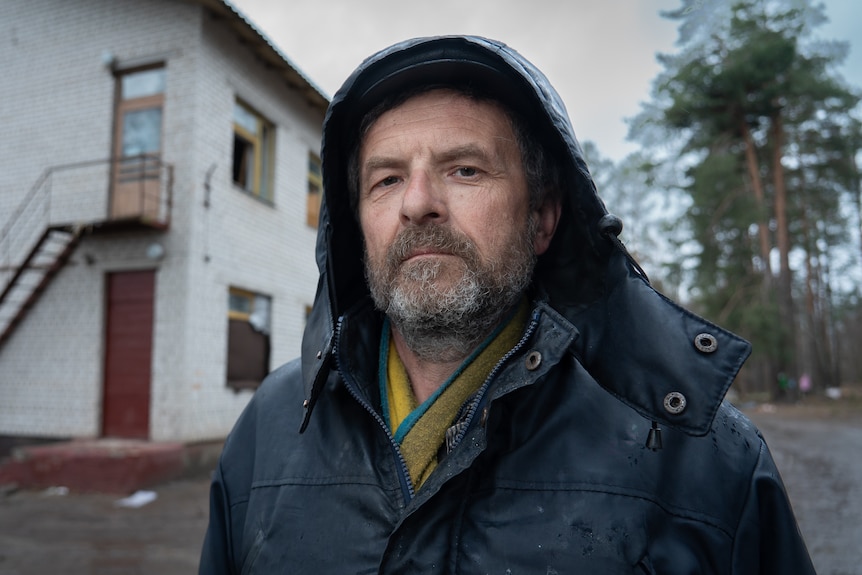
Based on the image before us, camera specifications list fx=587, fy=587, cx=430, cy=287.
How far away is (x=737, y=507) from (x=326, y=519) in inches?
37.8

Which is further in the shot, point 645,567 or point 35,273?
point 35,273

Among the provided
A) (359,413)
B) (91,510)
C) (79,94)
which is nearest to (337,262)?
(359,413)

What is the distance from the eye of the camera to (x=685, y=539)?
130cm

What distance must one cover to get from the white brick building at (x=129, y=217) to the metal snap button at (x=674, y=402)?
807cm

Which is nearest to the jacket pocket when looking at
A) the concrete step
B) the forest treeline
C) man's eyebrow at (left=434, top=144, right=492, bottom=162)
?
man's eyebrow at (left=434, top=144, right=492, bottom=162)

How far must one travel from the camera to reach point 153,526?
19.5ft

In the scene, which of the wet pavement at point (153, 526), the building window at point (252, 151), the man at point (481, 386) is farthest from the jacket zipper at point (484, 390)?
the building window at point (252, 151)

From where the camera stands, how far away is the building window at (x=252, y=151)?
10133mm

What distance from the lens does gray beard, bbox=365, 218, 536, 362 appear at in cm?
165

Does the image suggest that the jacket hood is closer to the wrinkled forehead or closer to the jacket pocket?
the wrinkled forehead

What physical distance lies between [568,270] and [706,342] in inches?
21.2

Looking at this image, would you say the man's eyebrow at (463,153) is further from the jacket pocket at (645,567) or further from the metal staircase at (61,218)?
the metal staircase at (61,218)

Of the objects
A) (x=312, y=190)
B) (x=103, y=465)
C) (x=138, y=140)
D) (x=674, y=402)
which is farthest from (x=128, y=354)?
(x=674, y=402)

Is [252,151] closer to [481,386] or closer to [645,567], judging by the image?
[481,386]
